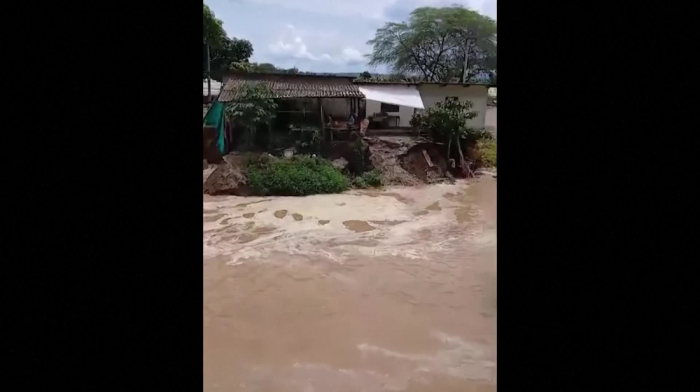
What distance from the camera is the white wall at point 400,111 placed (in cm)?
426

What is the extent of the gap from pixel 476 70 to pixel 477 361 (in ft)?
7.12

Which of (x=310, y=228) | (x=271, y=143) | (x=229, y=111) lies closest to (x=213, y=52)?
(x=229, y=111)

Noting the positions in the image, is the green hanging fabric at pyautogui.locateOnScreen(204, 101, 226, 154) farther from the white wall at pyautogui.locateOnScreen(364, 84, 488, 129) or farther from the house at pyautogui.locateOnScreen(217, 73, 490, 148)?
the white wall at pyautogui.locateOnScreen(364, 84, 488, 129)

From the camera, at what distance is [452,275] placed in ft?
12.8

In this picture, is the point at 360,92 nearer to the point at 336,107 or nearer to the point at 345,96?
the point at 345,96

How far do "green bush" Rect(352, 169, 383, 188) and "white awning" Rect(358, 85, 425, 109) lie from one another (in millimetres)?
614

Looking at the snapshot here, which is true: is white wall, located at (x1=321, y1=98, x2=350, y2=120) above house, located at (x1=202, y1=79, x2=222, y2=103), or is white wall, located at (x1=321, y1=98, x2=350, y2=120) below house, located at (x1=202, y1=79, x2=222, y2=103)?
below

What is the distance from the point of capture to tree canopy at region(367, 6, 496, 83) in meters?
3.87

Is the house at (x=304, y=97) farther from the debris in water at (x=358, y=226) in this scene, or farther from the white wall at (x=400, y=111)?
the debris in water at (x=358, y=226)

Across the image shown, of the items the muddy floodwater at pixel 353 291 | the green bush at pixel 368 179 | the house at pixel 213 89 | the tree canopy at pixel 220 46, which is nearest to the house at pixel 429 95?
the green bush at pixel 368 179

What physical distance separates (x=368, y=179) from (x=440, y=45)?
121 centimetres

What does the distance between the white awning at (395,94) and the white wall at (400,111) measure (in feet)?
0.13

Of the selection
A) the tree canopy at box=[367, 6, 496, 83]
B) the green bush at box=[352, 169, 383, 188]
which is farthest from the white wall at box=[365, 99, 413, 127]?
the green bush at box=[352, 169, 383, 188]
